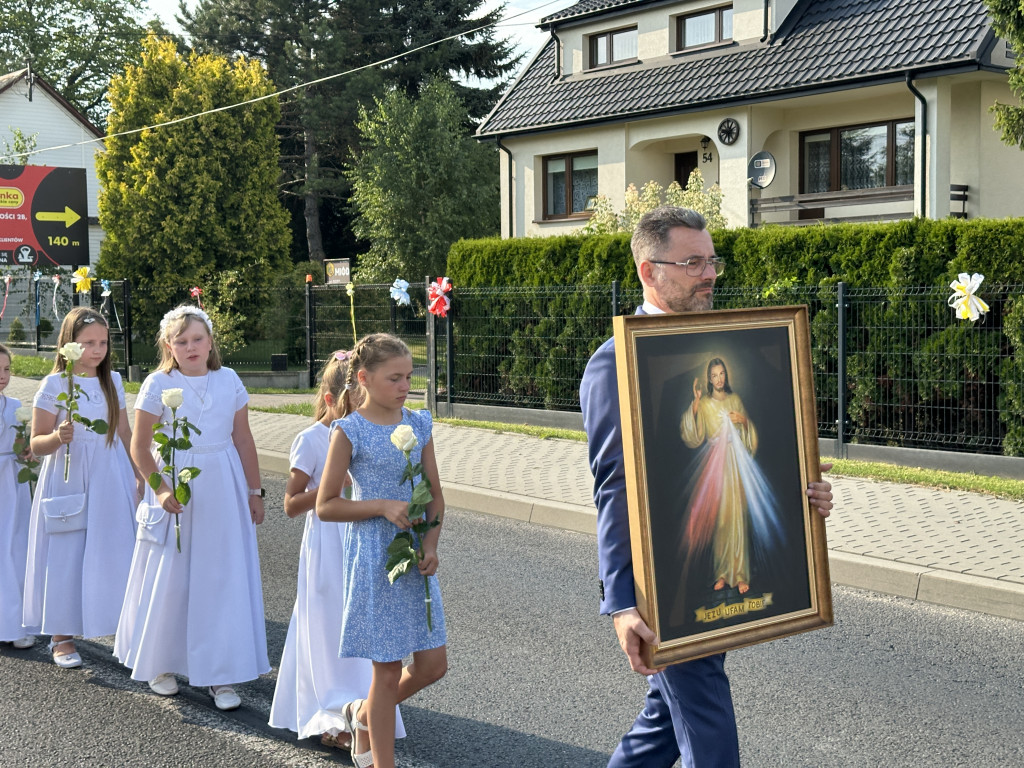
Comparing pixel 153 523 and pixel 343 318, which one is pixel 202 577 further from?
pixel 343 318

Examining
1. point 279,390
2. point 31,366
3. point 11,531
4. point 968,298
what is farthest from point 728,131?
point 11,531

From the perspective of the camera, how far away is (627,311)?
1378cm

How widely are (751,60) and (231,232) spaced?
44.4 feet

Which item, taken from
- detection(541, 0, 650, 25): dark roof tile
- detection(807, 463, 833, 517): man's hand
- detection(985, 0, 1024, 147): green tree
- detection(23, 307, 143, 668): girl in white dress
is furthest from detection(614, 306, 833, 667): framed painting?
detection(541, 0, 650, 25): dark roof tile

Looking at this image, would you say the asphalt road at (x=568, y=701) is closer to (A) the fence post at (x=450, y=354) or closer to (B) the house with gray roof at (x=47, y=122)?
(A) the fence post at (x=450, y=354)

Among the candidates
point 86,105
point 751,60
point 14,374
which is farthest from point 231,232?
point 86,105

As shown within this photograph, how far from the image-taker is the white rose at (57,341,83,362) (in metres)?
5.35

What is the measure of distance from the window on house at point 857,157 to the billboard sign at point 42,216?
19213 mm

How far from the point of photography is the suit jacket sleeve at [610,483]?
2.79m

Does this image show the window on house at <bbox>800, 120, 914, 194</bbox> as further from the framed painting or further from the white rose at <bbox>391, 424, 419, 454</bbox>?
the framed painting

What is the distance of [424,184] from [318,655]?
35.6 meters

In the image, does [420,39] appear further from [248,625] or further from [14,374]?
[248,625]

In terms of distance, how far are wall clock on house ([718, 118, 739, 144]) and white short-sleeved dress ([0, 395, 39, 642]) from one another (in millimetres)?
19249

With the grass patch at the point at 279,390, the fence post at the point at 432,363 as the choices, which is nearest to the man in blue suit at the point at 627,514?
the fence post at the point at 432,363
